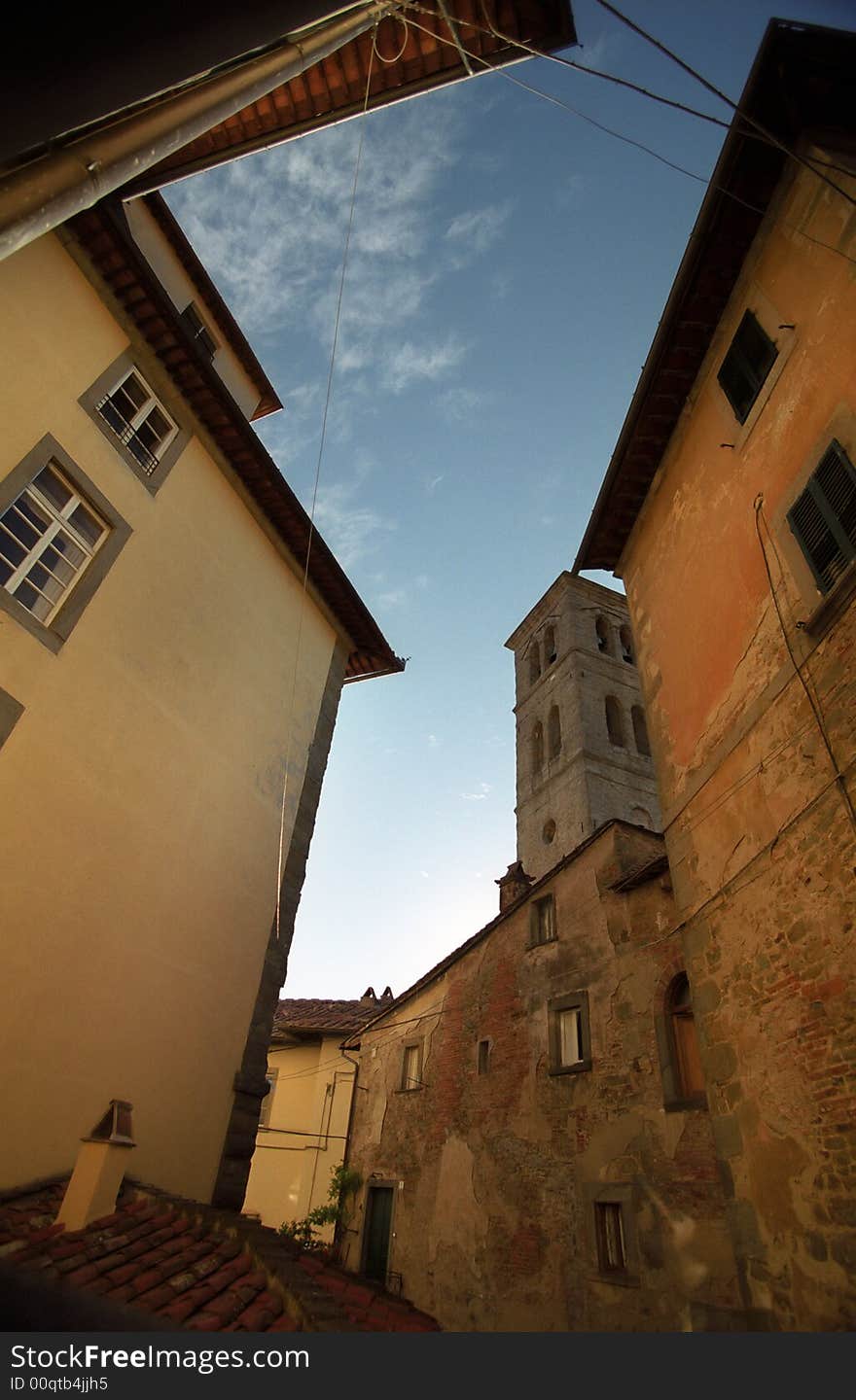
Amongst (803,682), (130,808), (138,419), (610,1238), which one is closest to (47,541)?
(138,419)

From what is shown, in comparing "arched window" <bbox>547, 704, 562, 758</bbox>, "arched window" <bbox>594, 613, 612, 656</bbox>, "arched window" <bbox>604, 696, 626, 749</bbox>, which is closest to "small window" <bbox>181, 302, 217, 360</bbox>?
"arched window" <bbox>547, 704, 562, 758</bbox>

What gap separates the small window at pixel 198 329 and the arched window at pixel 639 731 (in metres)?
23.8

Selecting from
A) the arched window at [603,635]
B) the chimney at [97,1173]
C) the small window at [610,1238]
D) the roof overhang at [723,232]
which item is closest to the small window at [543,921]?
the small window at [610,1238]

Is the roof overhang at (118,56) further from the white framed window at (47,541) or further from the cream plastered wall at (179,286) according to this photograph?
the cream plastered wall at (179,286)

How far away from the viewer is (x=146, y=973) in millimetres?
7754

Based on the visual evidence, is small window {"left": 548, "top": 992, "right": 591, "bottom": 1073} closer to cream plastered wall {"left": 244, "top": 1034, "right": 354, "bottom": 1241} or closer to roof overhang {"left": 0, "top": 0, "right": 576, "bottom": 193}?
cream plastered wall {"left": 244, "top": 1034, "right": 354, "bottom": 1241}

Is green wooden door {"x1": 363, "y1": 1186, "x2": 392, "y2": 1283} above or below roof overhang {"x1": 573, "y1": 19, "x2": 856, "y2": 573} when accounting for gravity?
below

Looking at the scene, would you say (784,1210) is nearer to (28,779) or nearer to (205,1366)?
(205,1366)

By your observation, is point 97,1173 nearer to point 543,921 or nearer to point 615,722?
point 543,921

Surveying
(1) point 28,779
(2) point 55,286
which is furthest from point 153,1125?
(2) point 55,286

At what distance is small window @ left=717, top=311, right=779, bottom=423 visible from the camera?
7.36m

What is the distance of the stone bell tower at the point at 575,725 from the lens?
1137 inches

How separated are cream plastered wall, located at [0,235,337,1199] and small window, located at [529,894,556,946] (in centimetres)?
652

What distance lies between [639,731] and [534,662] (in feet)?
28.0
